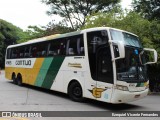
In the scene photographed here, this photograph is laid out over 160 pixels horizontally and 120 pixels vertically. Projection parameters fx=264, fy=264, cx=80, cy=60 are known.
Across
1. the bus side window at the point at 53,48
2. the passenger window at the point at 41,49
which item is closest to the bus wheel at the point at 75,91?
the bus side window at the point at 53,48

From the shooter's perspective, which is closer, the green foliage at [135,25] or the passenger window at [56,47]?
the passenger window at [56,47]

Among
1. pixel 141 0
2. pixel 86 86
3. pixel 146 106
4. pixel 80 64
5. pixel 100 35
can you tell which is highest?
pixel 141 0

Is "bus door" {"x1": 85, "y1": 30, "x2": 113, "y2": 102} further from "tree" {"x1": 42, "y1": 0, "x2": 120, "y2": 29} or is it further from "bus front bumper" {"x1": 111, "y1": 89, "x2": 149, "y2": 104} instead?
"tree" {"x1": 42, "y1": 0, "x2": 120, "y2": 29}

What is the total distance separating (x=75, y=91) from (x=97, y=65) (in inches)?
80.6

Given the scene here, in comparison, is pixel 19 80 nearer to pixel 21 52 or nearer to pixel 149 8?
pixel 21 52

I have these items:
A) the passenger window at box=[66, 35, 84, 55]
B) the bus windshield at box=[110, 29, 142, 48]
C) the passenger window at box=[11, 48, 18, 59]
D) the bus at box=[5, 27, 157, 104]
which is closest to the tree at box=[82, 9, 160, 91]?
the bus at box=[5, 27, 157, 104]

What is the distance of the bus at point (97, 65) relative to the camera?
9648 mm

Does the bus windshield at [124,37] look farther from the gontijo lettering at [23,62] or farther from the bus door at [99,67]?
the gontijo lettering at [23,62]

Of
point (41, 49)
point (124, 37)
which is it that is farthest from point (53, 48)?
point (124, 37)

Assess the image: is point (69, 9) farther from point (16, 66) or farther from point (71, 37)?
point (71, 37)

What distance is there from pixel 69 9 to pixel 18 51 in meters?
16.5

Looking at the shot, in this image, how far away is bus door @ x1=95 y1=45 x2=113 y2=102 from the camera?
9750mm

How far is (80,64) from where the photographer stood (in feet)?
36.9

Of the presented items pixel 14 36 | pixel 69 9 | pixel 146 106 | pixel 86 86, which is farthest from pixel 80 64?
pixel 14 36
